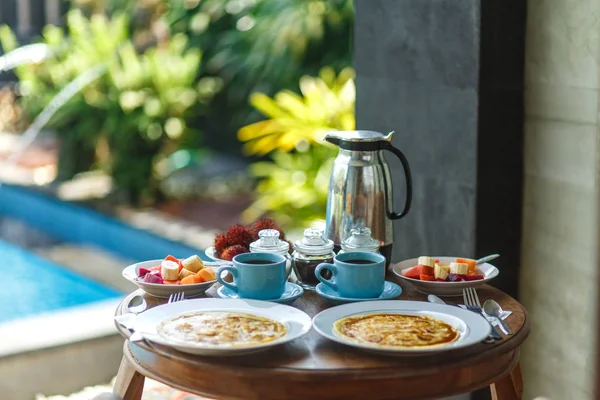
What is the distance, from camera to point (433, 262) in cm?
188

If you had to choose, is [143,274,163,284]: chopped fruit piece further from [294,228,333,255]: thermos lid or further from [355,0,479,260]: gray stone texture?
[355,0,479,260]: gray stone texture

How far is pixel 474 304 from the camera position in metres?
1.76

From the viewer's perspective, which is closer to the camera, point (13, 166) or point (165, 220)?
point (165, 220)

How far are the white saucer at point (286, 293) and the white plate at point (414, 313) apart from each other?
0.13 meters

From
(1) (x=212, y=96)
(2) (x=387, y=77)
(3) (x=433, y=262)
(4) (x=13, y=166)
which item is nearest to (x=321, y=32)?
(1) (x=212, y=96)

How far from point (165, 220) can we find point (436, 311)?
192 inches

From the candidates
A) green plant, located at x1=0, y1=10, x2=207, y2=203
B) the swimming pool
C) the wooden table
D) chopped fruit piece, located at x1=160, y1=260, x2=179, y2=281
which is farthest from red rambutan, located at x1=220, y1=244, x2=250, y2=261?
green plant, located at x1=0, y1=10, x2=207, y2=203

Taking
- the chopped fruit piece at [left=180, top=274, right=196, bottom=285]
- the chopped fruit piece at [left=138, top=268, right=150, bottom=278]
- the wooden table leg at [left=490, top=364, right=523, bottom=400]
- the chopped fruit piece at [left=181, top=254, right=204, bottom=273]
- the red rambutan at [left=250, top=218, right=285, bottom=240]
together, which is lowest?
the wooden table leg at [left=490, top=364, right=523, bottom=400]

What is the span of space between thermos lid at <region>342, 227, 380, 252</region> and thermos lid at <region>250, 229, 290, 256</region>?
0.40ft

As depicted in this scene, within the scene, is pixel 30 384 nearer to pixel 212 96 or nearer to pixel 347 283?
pixel 347 283

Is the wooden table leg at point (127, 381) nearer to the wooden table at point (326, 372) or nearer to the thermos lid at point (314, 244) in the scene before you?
the wooden table at point (326, 372)

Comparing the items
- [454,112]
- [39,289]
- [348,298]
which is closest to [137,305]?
[348,298]

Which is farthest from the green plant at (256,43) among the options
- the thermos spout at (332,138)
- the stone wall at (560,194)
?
the thermos spout at (332,138)

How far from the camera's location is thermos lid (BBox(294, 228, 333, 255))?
1856 mm
